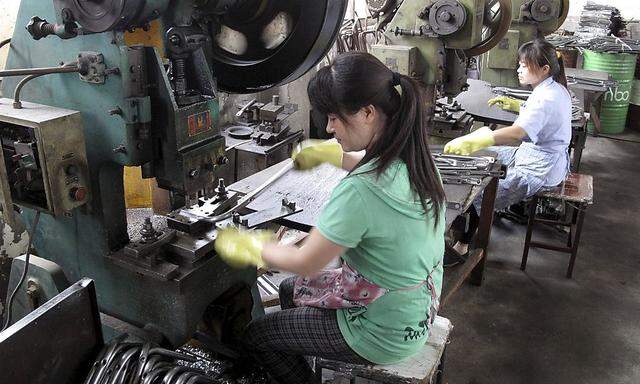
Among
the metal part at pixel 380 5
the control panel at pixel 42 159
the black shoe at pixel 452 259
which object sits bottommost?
the black shoe at pixel 452 259

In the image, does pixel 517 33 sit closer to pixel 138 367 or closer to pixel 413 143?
pixel 413 143

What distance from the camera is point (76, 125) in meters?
1.27

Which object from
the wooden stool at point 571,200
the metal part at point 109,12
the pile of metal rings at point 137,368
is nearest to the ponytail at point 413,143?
the metal part at point 109,12

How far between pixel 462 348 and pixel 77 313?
5.77 feet

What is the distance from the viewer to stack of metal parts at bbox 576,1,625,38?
5.67 metres

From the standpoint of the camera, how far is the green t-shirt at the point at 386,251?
1.24m

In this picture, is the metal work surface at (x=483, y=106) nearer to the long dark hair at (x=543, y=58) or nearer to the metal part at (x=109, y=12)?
the long dark hair at (x=543, y=58)

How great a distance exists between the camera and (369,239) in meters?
1.30

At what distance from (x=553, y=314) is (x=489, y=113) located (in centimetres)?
123

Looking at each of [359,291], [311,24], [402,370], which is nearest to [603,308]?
[402,370]

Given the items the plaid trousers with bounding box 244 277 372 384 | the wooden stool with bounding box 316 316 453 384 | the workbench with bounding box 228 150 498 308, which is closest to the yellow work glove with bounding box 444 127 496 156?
the workbench with bounding box 228 150 498 308

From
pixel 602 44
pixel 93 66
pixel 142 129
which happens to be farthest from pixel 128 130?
pixel 602 44

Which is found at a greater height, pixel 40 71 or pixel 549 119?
pixel 40 71

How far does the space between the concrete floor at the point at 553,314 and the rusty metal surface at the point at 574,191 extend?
1.62ft
